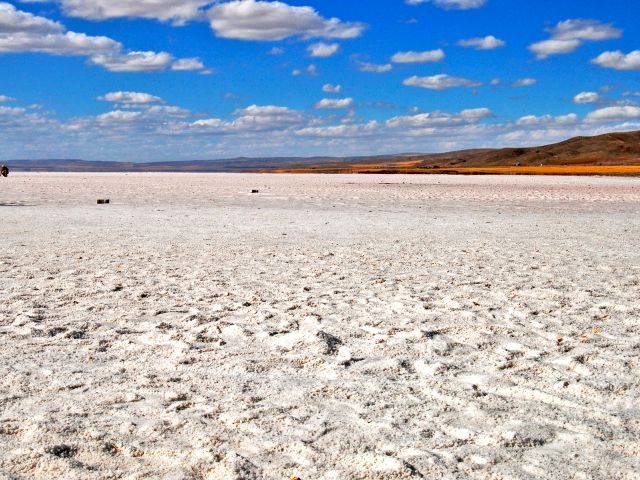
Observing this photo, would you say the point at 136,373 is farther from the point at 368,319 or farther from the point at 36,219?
the point at 36,219

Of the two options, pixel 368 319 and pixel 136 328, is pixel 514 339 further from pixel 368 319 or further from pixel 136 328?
pixel 136 328

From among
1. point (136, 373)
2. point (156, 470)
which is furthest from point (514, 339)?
point (156, 470)

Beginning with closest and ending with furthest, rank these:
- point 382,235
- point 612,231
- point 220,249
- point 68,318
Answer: point 68,318 < point 220,249 < point 382,235 < point 612,231

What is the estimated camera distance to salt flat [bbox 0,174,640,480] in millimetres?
3729

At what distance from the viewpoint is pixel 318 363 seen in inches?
211

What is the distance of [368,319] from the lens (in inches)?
266

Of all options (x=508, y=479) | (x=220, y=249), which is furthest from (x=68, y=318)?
(x=220, y=249)

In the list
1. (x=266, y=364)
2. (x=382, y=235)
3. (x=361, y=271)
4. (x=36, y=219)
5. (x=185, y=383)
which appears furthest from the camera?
(x=36, y=219)

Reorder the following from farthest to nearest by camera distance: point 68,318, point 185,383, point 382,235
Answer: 1. point 382,235
2. point 68,318
3. point 185,383

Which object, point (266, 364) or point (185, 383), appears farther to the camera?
point (266, 364)

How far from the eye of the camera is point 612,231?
15719 mm

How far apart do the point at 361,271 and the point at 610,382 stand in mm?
5020

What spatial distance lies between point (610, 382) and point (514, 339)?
3.89ft

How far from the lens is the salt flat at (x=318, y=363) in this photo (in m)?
3.73
